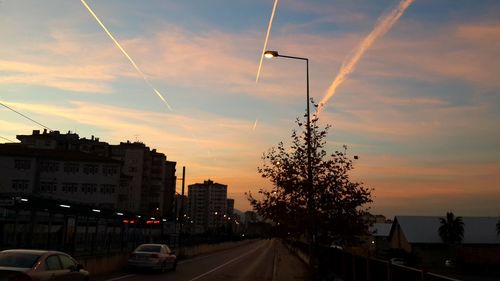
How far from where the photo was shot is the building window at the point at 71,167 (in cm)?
8531

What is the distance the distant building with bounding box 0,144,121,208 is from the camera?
80.5 metres

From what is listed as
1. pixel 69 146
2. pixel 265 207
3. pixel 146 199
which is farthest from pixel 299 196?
pixel 146 199

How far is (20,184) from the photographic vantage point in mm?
81125

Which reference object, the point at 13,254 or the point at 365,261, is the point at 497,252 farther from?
the point at 13,254

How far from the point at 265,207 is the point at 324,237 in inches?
122

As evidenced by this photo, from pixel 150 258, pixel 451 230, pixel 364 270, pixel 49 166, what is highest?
pixel 49 166

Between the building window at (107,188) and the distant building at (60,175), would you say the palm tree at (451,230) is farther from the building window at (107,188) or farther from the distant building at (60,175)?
the building window at (107,188)

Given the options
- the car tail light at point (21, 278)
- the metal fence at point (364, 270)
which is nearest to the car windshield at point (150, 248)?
the metal fence at point (364, 270)

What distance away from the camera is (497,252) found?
71000 millimetres

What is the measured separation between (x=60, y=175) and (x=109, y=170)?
800 centimetres

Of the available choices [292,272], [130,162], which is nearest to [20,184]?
[130,162]

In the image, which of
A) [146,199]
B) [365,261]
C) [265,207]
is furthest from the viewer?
[146,199]

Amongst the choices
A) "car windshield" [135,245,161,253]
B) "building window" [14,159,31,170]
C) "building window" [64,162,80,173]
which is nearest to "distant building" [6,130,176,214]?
"building window" [64,162,80,173]

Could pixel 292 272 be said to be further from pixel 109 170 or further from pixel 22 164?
pixel 22 164
